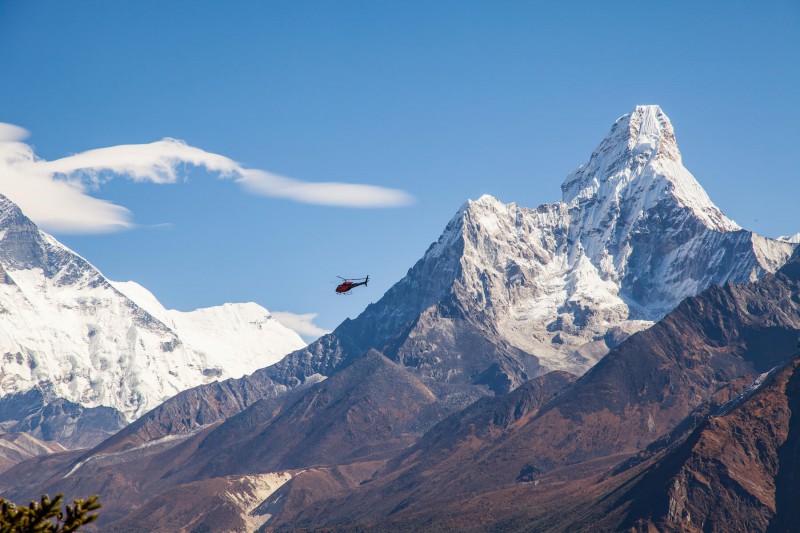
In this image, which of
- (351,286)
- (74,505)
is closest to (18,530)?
(74,505)

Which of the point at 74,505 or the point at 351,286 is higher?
the point at 351,286

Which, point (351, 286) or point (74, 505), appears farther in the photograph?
point (351, 286)

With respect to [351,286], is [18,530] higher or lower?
lower

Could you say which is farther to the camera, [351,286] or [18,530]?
[351,286]

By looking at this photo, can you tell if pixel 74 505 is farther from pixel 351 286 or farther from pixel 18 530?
pixel 351 286
